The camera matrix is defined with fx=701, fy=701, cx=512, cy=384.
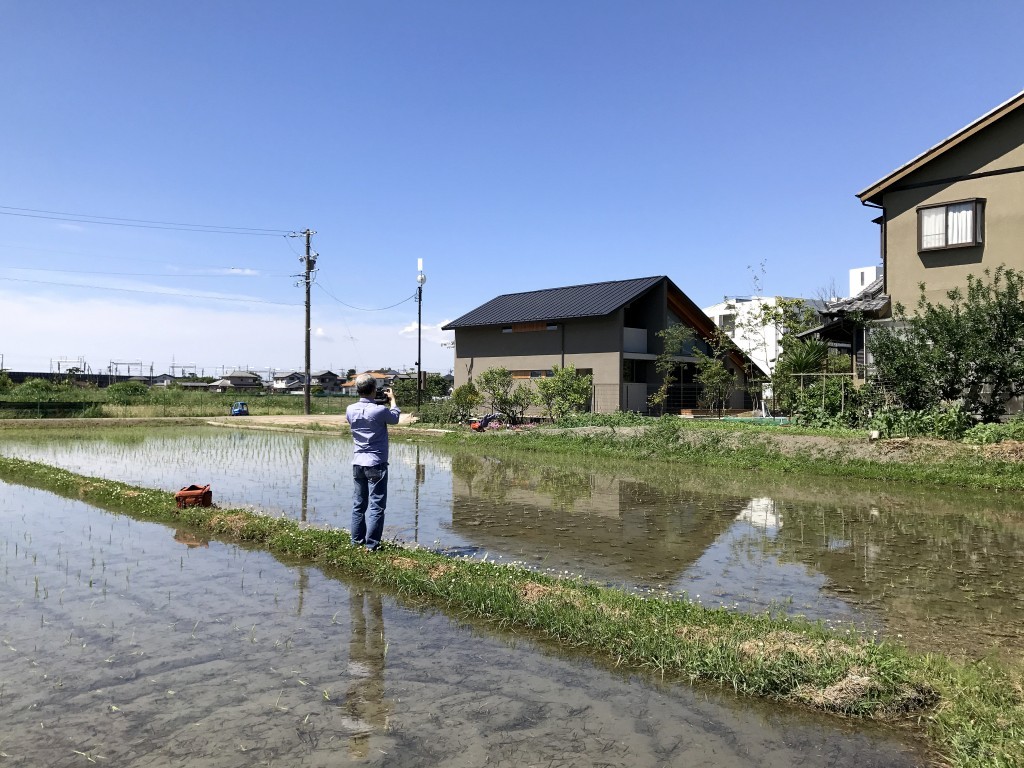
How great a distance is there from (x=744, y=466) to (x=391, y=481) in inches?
295

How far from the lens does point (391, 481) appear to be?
1348 centimetres

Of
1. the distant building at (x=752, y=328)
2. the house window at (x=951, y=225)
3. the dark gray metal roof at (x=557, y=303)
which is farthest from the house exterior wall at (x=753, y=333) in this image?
the house window at (x=951, y=225)

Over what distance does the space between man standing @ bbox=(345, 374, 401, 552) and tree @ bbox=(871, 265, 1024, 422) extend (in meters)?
13.0

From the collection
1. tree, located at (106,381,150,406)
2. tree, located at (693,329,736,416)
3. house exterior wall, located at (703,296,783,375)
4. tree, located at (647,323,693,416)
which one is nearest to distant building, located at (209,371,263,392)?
tree, located at (106,381,150,406)

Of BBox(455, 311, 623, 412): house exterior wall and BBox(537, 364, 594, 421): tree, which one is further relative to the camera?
BBox(455, 311, 623, 412): house exterior wall

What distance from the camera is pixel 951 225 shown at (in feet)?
55.8

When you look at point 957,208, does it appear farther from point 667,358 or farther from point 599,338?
point 599,338

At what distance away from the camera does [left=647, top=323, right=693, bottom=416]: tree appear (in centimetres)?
2609

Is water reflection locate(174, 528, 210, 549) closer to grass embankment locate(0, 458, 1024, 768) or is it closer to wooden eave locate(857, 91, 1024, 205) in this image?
grass embankment locate(0, 458, 1024, 768)

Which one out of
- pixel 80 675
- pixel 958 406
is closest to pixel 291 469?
pixel 80 675

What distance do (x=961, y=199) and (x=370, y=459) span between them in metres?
16.5

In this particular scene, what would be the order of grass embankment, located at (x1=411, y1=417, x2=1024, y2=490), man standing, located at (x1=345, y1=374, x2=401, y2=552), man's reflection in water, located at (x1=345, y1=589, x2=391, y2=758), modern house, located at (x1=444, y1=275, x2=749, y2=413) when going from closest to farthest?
1. man's reflection in water, located at (x1=345, y1=589, x2=391, y2=758)
2. man standing, located at (x1=345, y1=374, x2=401, y2=552)
3. grass embankment, located at (x1=411, y1=417, x2=1024, y2=490)
4. modern house, located at (x1=444, y1=275, x2=749, y2=413)

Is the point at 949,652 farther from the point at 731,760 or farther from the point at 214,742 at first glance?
the point at 214,742

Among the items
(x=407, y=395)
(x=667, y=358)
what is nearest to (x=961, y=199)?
(x=667, y=358)
